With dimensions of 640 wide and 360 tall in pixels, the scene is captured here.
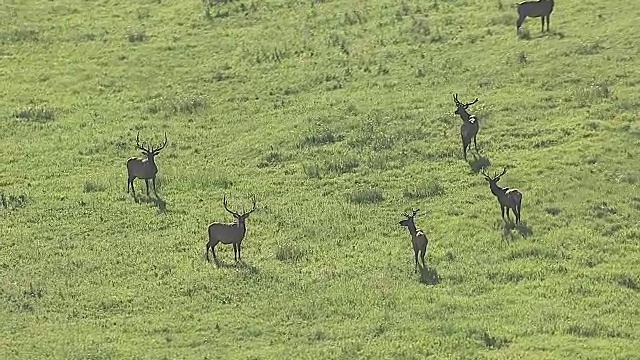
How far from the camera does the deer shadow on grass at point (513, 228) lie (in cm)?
2723

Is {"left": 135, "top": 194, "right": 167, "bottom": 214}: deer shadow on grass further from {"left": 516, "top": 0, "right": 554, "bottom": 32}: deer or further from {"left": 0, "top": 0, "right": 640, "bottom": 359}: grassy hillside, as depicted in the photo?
{"left": 516, "top": 0, "right": 554, "bottom": 32}: deer

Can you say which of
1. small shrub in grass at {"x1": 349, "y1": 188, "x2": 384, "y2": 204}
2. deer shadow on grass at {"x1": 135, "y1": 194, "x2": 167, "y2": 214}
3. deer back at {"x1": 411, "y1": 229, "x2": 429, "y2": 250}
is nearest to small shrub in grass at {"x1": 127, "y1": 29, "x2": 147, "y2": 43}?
deer shadow on grass at {"x1": 135, "y1": 194, "x2": 167, "y2": 214}

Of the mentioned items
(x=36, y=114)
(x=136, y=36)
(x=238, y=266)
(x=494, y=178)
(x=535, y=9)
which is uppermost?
(x=535, y=9)

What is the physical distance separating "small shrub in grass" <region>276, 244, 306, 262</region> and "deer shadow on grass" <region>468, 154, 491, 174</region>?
718 centimetres

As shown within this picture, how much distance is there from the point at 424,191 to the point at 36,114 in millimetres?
17786

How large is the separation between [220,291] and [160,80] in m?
20.8

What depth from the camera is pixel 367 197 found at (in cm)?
3097

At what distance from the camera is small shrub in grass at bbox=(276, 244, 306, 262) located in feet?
89.1

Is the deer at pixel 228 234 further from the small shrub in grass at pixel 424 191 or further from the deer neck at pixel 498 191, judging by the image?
the deer neck at pixel 498 191

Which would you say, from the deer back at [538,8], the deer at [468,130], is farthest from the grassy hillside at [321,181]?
the deer back at [538,8]

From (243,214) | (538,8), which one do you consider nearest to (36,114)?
(243,214)

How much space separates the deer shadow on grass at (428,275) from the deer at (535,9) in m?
20.0

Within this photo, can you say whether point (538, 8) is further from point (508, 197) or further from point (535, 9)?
point (508, 197)

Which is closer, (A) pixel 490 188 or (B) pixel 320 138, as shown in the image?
(A) pixel 490 188
